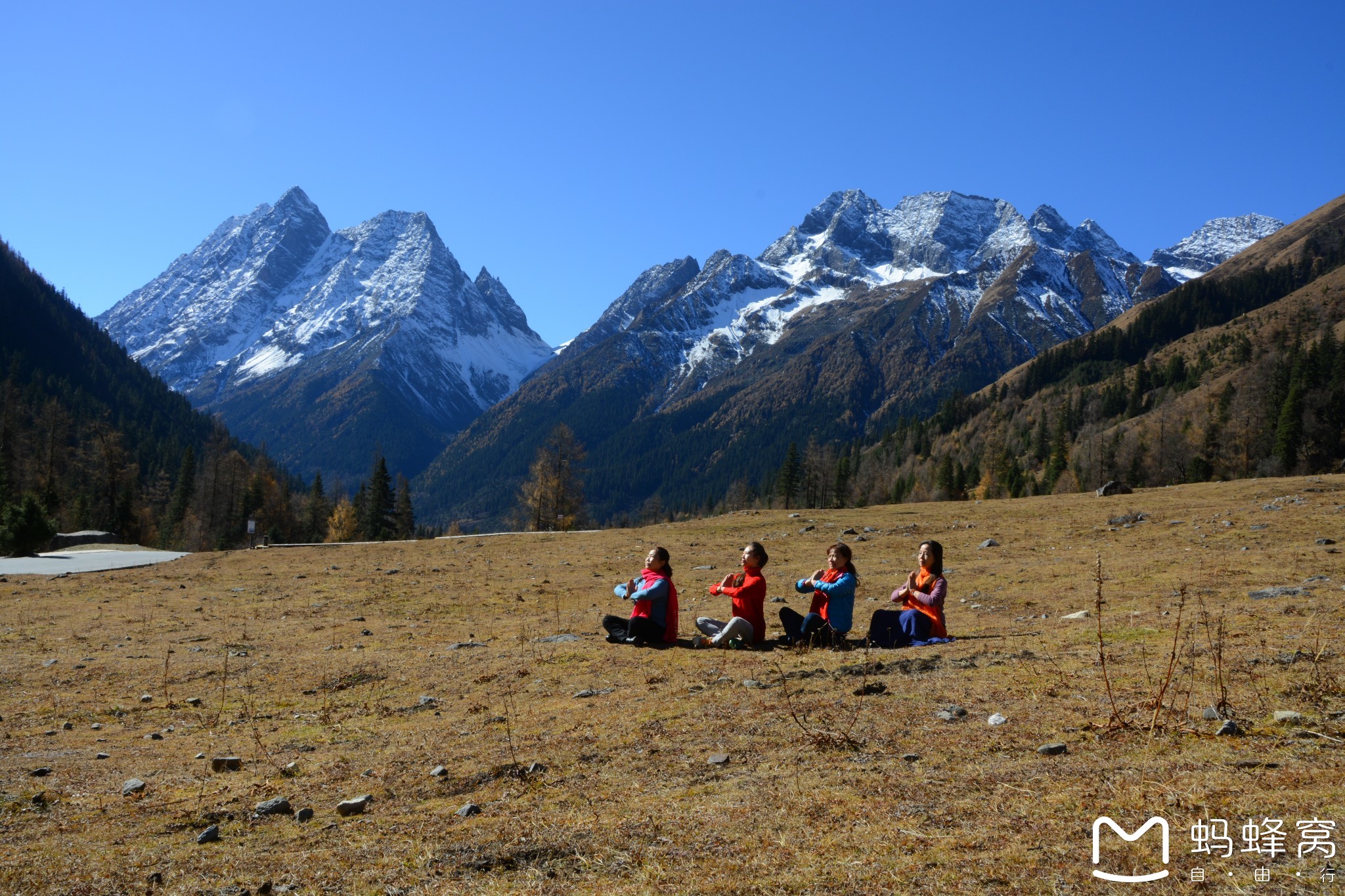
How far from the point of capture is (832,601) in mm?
12688

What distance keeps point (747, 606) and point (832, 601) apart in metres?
1.42

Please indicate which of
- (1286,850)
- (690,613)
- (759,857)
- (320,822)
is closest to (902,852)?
(759,857)

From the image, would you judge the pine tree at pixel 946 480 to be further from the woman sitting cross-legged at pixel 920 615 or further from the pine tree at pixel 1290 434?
the woman sitting cross-legged at pixel 920 615

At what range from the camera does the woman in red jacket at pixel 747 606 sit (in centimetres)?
1288

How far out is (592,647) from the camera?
13.6 meters

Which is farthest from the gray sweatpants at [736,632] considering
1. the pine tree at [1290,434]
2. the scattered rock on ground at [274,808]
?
the pine tree at [1290,434]

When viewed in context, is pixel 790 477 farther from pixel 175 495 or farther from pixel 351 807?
pixel 351 807

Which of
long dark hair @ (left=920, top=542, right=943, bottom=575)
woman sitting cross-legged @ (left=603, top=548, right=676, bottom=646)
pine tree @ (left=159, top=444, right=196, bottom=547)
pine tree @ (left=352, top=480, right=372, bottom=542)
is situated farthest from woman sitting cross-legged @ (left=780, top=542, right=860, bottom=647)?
pine tree @ (left=159, top=444, right=196, bottom=547)

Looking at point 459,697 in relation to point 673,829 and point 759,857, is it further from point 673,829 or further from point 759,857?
point 759,857

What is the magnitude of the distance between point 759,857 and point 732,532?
33.1 meters

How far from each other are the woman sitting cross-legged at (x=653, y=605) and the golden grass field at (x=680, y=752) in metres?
0.41

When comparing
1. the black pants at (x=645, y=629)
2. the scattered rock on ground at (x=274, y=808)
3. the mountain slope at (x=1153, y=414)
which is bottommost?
the scattered rock on ground at (x=274, y=808)

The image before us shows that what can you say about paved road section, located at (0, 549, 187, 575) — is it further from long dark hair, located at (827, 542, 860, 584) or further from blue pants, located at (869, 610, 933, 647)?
blue pants, located at (869, 610, 933, 647)
